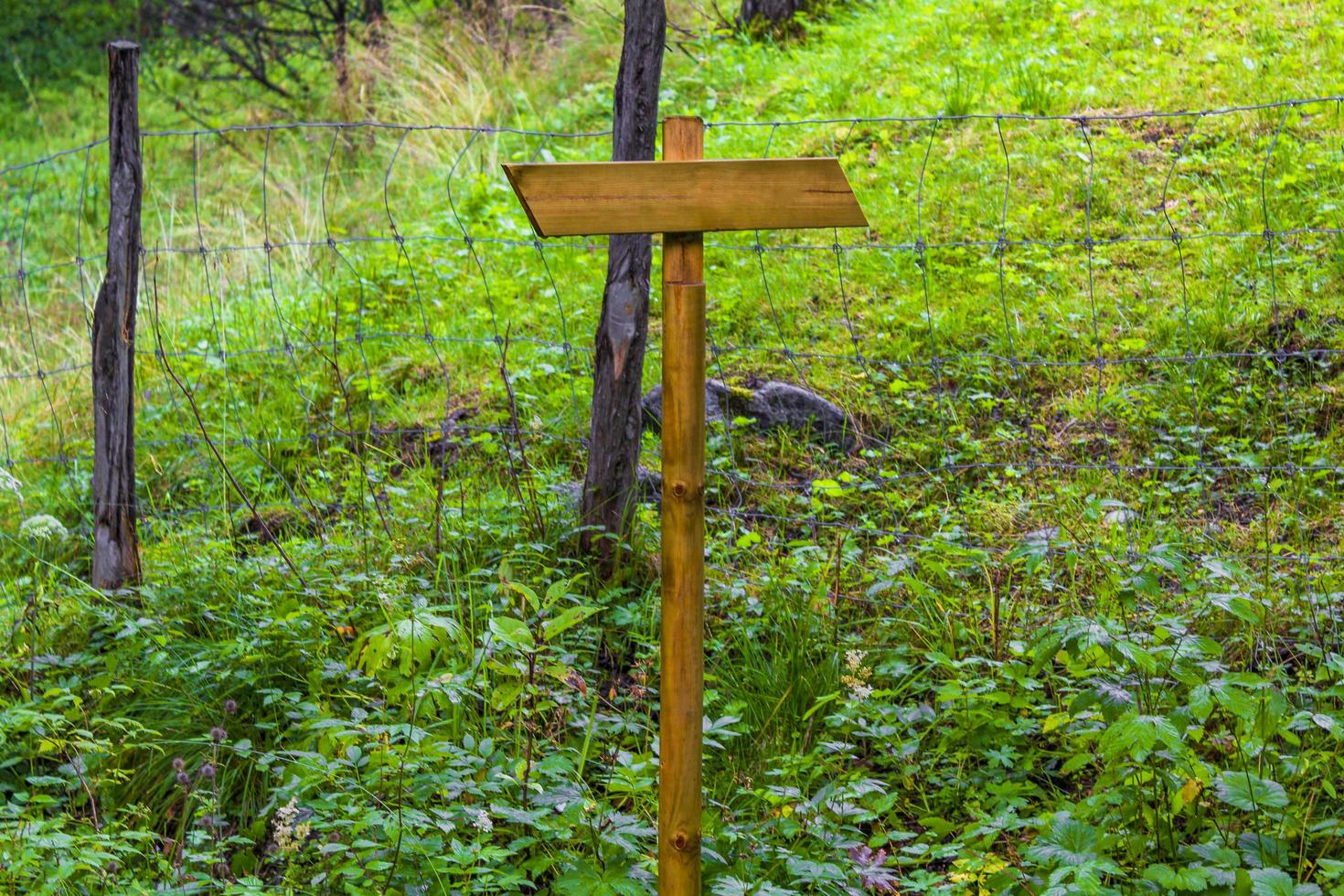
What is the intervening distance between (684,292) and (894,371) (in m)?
2.70

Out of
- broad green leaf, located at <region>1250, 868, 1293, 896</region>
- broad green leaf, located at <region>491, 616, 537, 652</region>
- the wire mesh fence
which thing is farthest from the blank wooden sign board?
broad green leaf, located at <region>1250, 868, 1293, 896</region>

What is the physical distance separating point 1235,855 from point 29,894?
237cm

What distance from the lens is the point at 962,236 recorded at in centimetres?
539

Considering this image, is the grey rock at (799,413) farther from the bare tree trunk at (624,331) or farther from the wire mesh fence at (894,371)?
the bare tree trunk at (624,331)

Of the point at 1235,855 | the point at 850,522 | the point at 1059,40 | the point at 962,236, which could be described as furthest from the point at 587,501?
the point at 1059,40

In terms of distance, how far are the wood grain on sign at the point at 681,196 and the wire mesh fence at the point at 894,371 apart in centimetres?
93

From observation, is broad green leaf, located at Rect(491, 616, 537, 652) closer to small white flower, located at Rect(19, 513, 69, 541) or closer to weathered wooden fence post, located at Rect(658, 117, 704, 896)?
weathered wooden fence post, located at Rect(658, 117, 704, 896)

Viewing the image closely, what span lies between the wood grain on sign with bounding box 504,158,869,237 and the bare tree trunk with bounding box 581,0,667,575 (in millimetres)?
1301

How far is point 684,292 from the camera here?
217cm

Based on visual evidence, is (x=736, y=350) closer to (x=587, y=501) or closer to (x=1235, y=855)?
(x=587, y=501)

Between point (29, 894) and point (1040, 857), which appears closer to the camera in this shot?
point (1040, 857)

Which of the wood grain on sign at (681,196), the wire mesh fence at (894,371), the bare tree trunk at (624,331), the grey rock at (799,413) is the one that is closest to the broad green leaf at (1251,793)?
the wire mesh fence at (894,371)

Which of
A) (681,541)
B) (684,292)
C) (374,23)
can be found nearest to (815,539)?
(681,541)

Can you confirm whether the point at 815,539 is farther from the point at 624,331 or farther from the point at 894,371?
the point at 894,371
